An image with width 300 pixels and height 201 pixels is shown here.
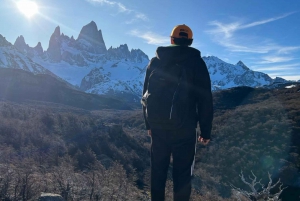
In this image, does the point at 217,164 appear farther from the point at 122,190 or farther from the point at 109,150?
the point at 122,190

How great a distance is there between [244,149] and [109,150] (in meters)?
21.7

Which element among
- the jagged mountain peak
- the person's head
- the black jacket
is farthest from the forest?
the jagged mountain peak

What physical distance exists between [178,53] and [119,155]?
47.1 feet

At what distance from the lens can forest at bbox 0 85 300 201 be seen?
4055 mm

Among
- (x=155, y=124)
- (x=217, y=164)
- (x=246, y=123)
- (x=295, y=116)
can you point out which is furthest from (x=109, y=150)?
(x=295, y=116)

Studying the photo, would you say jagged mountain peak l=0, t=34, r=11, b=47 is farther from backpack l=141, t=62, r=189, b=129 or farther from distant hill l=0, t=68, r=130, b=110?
backpack l=141, t=62, r=189, b=129

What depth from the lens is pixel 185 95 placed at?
8.73ft

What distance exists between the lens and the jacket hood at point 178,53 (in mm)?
2729

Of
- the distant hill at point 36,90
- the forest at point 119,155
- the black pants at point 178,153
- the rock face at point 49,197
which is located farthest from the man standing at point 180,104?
the distant hill at point 36,90

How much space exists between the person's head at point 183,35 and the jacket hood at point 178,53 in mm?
106

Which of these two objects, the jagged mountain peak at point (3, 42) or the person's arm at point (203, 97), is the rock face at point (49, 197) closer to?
the person's arm at point (203, 97)

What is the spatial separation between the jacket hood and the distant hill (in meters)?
73.3

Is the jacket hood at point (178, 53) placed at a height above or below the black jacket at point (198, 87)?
above

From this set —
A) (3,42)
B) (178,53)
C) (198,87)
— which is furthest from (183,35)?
(3,42)
